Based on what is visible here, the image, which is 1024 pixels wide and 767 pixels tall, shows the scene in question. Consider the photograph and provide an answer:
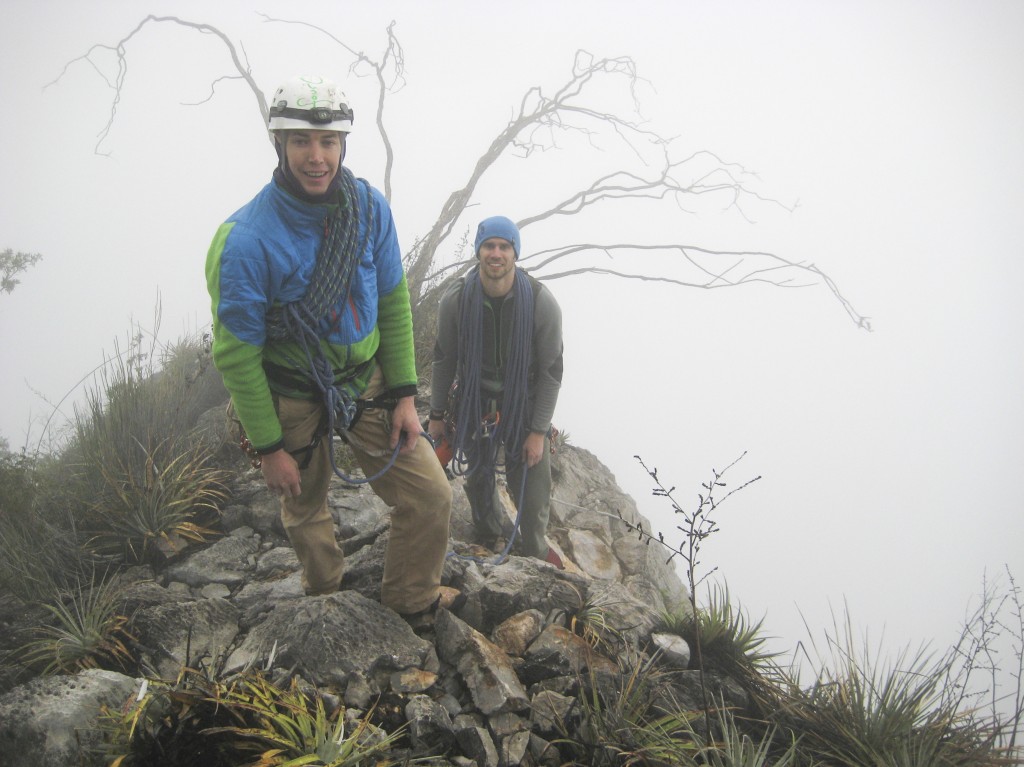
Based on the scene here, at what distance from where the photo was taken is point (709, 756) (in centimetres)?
228

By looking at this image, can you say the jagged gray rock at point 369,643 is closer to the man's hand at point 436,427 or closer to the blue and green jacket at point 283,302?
the man's hand at point 436,427

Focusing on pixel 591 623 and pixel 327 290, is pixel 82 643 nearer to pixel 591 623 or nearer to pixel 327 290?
pixel 327 290

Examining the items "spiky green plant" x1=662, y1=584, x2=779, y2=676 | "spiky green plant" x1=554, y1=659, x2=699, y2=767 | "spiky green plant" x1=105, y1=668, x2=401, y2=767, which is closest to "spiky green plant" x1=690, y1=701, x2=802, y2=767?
"spiky green plant" x1=554, y1=659, x2=699, y2=767

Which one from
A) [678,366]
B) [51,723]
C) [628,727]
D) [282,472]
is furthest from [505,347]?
[678,366]

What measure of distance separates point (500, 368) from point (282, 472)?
1707mm

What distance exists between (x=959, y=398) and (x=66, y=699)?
24478 cm

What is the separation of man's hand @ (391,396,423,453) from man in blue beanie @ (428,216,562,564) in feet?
3.59

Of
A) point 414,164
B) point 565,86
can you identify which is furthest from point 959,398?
point 565,86

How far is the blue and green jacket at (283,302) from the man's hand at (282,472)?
5 cm

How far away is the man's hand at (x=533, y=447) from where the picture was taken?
147 inches

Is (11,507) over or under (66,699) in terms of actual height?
over

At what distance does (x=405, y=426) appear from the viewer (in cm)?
254

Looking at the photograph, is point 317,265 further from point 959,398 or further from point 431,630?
point 959,398

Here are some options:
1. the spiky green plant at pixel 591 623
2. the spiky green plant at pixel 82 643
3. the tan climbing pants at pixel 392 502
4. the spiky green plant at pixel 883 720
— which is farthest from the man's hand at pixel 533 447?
the spiky green plant at pixel 82 643
